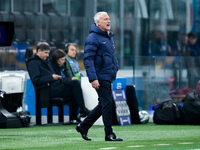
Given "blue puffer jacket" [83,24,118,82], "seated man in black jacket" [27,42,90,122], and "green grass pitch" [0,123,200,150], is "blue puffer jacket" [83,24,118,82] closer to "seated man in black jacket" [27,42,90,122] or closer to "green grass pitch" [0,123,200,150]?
"green grass pitch" [0,123,200,150]

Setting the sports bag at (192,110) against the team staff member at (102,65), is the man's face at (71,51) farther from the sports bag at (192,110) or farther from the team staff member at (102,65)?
the team staff member at (102,65)

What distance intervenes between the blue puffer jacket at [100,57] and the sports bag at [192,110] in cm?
453

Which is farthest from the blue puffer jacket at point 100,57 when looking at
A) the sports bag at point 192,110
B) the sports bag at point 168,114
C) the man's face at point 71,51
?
the man's face at point 71,51

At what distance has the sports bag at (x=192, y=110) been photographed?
1546cm

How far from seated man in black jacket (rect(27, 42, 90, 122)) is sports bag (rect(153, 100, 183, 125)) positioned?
135cm

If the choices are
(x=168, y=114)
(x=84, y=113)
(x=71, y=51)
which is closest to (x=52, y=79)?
(x=84, y=113)

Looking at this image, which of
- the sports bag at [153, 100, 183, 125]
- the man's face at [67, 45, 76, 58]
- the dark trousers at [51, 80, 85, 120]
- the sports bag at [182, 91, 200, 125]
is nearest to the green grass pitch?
the sports bag at [153, 100, 183, 125]

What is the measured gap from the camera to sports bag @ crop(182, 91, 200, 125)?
1546 cm

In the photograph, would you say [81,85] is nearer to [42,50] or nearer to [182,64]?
[42,50]

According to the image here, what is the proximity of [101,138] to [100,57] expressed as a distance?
1.39 meters

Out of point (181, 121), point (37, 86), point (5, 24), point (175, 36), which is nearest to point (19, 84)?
point (37, 86)

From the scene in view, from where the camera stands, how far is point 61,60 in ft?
52.3

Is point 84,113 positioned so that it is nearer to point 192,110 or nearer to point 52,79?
point 52,79

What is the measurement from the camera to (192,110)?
15570mm
